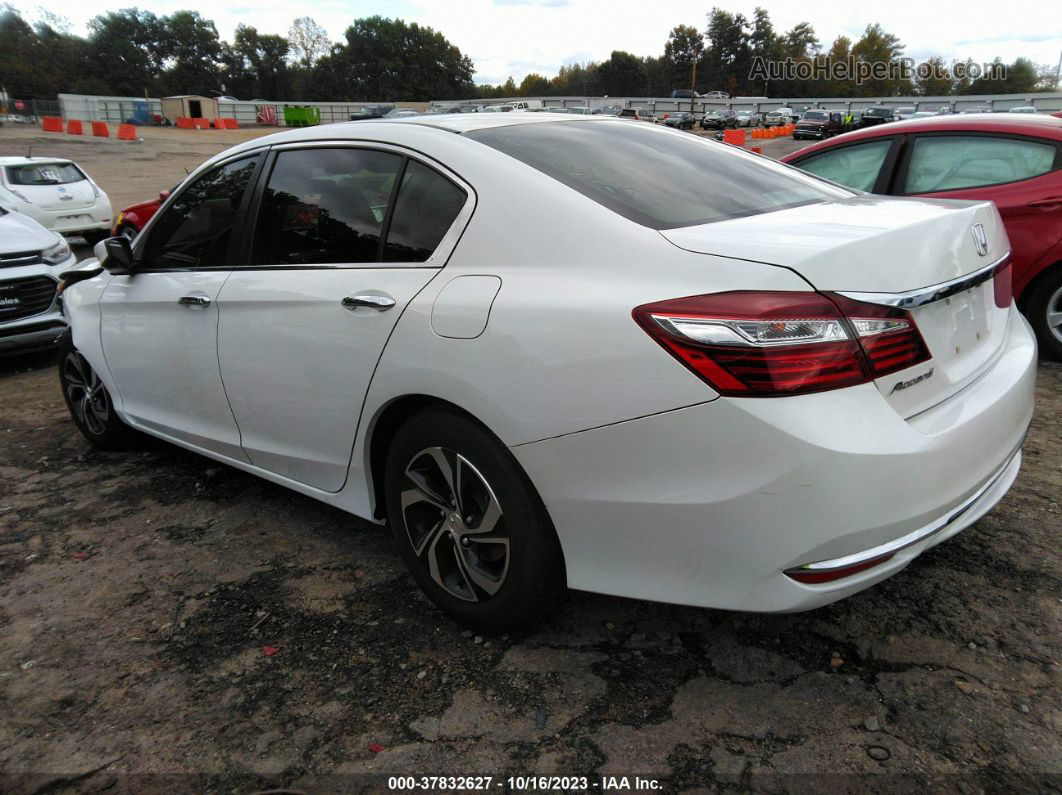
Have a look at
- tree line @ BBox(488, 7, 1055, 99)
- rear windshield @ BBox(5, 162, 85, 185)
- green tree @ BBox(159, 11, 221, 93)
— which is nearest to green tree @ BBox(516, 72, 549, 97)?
tree line @ BBox(488, 7, 1055, 99)

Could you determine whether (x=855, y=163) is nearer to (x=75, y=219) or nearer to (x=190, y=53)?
(x=75, y=219)

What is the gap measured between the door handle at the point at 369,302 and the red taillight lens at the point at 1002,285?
189 cm

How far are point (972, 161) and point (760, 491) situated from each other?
4465 millimetres

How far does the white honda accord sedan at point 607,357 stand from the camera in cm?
184

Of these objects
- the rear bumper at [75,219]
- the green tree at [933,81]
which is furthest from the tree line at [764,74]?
the rear bumper at [75,219]

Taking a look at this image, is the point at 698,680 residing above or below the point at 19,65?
below

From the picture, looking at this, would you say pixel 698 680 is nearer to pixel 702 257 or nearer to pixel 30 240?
pixel 702 257

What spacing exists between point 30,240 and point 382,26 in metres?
122

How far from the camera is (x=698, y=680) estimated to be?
232cm

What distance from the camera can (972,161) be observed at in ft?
17.0

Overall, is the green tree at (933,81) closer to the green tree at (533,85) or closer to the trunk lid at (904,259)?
the green tree at (533,85)

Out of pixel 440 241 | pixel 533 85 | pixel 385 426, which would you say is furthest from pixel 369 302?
pixel 533 85

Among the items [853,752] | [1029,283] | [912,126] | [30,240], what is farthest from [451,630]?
[30,240]

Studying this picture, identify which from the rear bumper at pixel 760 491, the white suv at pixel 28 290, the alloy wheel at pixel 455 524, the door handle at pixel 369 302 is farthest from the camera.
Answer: the white suv at pixel 28 290
